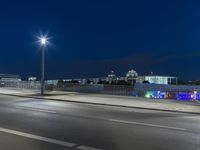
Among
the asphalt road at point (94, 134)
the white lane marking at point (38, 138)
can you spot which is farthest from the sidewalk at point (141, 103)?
the white lane marking at point (38, 138)

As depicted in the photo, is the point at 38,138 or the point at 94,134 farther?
the point at 94,134

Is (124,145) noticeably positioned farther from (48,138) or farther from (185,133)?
(185,133)

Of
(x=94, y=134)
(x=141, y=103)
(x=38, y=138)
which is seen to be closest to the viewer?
(x=38, y=138)

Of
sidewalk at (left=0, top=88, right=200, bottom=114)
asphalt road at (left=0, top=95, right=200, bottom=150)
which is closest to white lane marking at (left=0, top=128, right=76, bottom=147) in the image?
asphalt road at (left=0, top=95, right=200, bottom=150)

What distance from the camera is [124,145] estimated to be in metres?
7.74

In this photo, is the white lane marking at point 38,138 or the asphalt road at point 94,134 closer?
the asphalt road at point 94,134

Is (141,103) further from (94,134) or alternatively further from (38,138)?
(38,138)

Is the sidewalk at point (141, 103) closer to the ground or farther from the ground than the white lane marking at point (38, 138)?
farther from the ground

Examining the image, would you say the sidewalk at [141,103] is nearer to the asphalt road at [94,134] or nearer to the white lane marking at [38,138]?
the asphalt road at [94,134]

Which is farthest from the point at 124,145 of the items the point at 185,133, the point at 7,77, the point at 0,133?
the point at 7,77

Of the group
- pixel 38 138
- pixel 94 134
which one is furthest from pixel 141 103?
pixel 38 138

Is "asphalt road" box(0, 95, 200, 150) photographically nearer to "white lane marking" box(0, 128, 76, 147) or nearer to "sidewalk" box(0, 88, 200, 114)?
"white lane marking" box(0, 128, 76, 147)

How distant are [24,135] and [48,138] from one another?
830 millimetres

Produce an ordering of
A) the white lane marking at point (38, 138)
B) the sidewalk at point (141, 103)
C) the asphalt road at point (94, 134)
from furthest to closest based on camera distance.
Answer: the sidewalk at point (141, 103) < the white lane marking at point (38, 138) < the asphalt road at point (94, 134)
